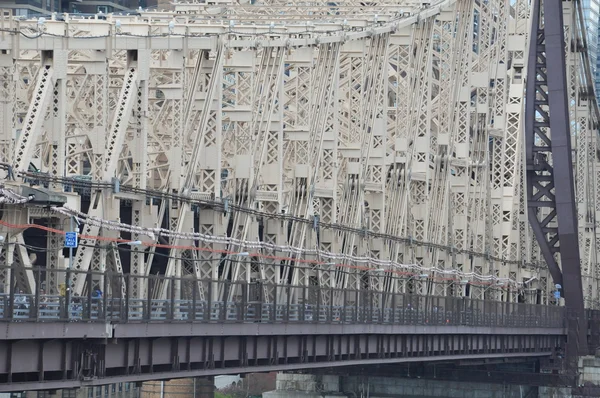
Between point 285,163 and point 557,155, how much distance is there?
3143 centimetres

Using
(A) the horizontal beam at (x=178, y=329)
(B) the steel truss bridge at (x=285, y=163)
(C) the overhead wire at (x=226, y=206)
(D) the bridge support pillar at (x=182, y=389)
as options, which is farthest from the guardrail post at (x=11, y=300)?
(D) the bridge support pillar at (x=182, y=389)

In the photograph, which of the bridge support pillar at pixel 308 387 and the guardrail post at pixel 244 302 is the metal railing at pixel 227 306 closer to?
the guardrail post at pixel 244 302

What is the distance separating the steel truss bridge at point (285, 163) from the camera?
65.5m

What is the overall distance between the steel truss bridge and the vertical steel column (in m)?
0.15

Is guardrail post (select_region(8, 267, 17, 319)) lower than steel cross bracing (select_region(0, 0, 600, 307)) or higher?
lower

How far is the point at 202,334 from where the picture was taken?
61.4 metres

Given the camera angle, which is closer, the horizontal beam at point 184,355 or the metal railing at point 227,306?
the horizontal beam at point 184,355

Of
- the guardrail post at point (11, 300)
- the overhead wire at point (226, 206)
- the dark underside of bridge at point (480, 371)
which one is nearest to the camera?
the guardrail post at point (11, 300)

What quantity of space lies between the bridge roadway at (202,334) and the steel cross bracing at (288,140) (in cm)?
120

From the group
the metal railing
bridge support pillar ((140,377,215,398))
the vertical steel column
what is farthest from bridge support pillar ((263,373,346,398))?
the metal railing

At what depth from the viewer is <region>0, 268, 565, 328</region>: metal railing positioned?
176 feet

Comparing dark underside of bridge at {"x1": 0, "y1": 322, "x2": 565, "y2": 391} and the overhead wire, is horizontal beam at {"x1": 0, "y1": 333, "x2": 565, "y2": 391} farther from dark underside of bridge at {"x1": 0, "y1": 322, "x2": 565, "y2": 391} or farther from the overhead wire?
the overhead wire

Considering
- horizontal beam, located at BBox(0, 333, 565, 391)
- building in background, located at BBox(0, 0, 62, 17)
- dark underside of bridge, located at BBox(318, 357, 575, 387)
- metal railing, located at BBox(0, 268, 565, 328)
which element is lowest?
dark underside of bridge, located at BBox(318, 357, 575, 387)

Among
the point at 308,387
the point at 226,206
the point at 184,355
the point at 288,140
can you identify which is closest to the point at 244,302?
the point at 184,355
